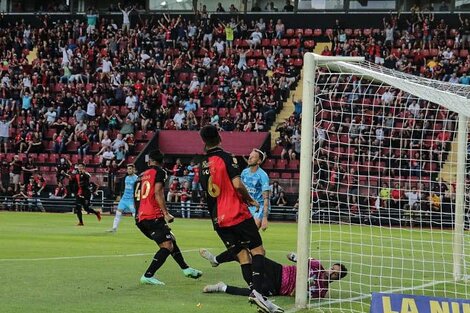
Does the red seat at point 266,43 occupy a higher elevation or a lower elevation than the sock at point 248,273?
higher

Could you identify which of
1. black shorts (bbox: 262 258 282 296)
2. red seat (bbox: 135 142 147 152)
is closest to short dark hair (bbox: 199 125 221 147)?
black shorts (bbox: 262 258 282 296)

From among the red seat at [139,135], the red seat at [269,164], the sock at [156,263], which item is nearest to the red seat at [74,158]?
the red seat at [139,135]

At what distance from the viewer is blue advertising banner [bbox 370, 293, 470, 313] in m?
9.45

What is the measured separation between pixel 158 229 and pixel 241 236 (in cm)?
301

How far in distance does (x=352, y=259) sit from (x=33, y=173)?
25.0 metres

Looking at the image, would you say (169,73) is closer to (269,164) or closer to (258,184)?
(269,164)

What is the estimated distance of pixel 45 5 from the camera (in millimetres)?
52875

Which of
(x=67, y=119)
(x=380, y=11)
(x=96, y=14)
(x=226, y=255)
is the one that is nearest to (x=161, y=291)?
(x=226, y=255)

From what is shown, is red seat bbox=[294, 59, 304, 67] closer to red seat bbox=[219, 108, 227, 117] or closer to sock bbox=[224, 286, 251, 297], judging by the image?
red seat bbox=[219, 108, 227, 117]

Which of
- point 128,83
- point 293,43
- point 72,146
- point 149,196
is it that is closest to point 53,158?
point 72,146

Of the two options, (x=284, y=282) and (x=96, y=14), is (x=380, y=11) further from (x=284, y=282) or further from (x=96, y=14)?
(x=284, y=282)

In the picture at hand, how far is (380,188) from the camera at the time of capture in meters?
24.3

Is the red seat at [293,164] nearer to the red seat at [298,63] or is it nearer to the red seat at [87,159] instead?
the red seat at [298,63]

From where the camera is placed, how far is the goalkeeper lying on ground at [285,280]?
40.0 feet
